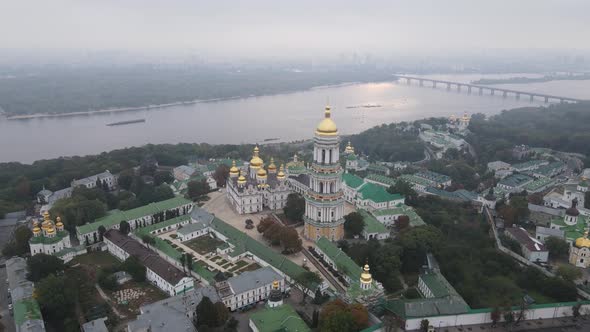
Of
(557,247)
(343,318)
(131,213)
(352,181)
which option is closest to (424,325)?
(343,318)

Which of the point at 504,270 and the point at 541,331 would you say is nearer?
the point at 541,331

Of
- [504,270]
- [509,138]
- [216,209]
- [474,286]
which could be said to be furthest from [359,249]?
[509,138]

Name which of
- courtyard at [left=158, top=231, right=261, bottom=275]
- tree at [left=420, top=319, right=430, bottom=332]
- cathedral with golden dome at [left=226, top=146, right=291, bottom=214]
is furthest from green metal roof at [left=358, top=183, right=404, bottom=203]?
tree at [left=420, top=319, right=430, bottom=332]

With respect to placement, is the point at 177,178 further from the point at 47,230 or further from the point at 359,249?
the point at 359,249

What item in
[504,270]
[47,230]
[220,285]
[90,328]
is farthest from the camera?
[47,230]

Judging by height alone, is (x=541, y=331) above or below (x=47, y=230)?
below

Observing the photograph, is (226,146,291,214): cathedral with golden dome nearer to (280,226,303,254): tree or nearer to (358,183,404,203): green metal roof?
(358,183,404,203): green metal roof
